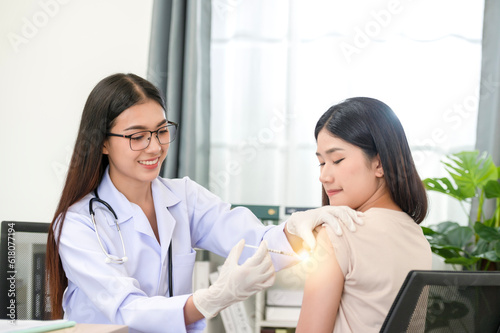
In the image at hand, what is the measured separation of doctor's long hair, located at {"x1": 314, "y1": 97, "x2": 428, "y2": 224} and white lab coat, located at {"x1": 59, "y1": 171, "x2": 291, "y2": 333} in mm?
417

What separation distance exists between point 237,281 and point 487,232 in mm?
1555

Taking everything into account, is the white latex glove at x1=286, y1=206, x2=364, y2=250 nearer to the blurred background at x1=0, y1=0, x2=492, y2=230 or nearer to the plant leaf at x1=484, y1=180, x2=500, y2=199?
the plant leaf at x1=484, y1=180, x2=500, y2=199

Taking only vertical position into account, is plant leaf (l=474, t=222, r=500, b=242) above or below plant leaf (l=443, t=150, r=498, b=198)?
below

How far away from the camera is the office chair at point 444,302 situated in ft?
2.54

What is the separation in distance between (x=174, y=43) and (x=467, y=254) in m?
1.71

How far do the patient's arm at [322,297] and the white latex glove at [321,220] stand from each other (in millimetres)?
77

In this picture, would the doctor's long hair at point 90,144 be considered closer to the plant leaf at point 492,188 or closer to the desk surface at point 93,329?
the desk surface at point 93,329

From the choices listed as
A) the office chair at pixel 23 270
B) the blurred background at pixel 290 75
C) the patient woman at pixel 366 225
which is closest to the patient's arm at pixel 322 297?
the patient woman at pixel 366 225

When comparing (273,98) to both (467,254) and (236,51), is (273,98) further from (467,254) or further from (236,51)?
(467,254)

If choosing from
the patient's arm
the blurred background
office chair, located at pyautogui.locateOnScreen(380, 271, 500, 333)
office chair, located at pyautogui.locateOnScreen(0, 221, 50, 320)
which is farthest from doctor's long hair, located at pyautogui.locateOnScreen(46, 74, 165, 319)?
the blurred background

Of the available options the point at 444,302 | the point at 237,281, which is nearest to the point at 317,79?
the point at 237,281

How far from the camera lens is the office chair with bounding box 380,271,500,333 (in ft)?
2.54

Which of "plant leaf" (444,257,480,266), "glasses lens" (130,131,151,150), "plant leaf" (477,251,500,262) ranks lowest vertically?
"plant leaf" (444,257,480,266)

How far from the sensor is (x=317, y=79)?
2816mm
